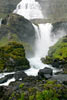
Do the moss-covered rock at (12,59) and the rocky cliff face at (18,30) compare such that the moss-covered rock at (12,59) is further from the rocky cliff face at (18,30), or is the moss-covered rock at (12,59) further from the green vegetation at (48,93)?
the rocky cliff face at (18,30)

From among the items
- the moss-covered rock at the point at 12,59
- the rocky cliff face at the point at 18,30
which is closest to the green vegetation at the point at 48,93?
the moss-covered rock at the point at 12,59

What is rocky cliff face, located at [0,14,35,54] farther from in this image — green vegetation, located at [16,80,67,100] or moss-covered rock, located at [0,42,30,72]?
green vegetation, located at [16,80,67,100]

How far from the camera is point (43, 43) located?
125125 millimetres

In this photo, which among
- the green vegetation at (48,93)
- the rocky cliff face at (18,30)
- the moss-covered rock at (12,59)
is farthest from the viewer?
the rocky cliff face at (18,30)

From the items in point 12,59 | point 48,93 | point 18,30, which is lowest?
point 12,59

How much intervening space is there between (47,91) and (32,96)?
236 cm

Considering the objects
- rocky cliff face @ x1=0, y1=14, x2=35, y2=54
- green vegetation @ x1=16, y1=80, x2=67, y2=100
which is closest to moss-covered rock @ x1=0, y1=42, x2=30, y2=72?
green vegetation @ x1=16, y1=80, x2=67, y2=100

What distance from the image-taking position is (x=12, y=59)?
64625mm

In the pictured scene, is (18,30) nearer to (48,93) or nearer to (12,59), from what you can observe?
(12,59)

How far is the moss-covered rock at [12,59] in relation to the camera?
62734 mm

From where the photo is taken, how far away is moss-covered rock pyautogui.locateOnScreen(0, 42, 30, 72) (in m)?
62.7

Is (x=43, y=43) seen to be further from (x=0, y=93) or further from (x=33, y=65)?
(x=0, y=93)

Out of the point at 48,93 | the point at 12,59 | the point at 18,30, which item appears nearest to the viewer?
the point at 48,93

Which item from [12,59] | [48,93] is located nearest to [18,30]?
[12,59]
